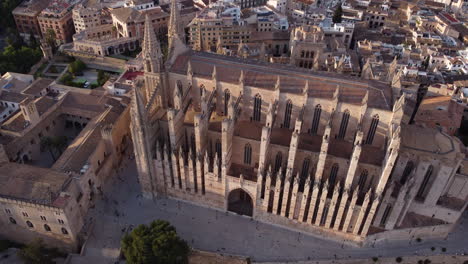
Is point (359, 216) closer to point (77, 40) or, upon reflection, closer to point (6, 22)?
point (77, 40)

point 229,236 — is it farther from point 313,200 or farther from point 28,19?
point 28,19

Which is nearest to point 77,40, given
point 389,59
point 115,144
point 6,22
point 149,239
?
point 6,22

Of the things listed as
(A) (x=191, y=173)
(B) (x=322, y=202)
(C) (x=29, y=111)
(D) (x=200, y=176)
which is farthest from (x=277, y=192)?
(C) (x=29, y=111)

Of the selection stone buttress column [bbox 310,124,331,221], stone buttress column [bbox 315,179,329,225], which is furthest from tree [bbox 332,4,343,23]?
stone buttress column [bbox 315,179,329,225]

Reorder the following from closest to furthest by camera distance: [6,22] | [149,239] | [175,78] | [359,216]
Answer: [149,239] < [359,216] < [175,78] < [6,22]

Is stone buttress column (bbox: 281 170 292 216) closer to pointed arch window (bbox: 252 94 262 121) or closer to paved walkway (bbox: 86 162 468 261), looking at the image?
paved walkway (bbox: 86 162 468 261)
